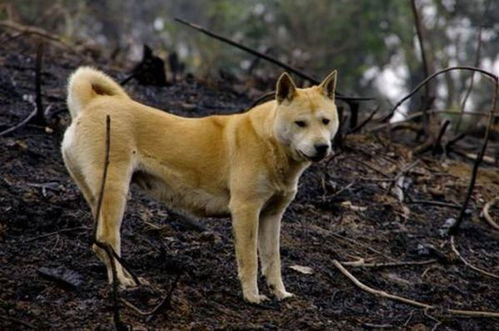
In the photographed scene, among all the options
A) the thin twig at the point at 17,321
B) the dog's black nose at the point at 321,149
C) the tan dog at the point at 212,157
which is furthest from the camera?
the tan dog at the point at 212,157

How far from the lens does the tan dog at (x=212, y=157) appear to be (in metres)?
5.26

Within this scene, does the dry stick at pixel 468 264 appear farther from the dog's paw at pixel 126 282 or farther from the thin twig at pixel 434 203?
the dog's paw at pixel 126 282

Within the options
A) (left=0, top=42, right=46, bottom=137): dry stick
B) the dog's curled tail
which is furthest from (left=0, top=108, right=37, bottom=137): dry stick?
the dog's curled tail

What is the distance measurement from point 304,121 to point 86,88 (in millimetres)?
1482

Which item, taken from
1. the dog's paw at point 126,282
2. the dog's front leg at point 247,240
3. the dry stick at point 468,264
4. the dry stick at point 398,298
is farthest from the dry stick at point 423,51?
the dog's paw at point 126,282

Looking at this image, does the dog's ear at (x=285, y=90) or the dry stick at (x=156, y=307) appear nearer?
the dry stick at (x=156, y=307)

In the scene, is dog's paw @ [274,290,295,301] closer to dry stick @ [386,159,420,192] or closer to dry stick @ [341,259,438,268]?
dry stick @ [341,259,438,268]

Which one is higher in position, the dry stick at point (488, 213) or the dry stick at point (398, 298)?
the dry stick at point (398, 298)

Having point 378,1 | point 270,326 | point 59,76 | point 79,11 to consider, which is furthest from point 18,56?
point 378,1

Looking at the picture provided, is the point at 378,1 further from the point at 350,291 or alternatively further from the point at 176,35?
the point at 350,291

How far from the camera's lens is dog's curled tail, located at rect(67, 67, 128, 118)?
5547 millimetres

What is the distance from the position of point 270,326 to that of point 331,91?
1633 mm

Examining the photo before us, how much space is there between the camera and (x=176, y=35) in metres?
21.8

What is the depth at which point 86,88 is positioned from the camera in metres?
5.58
